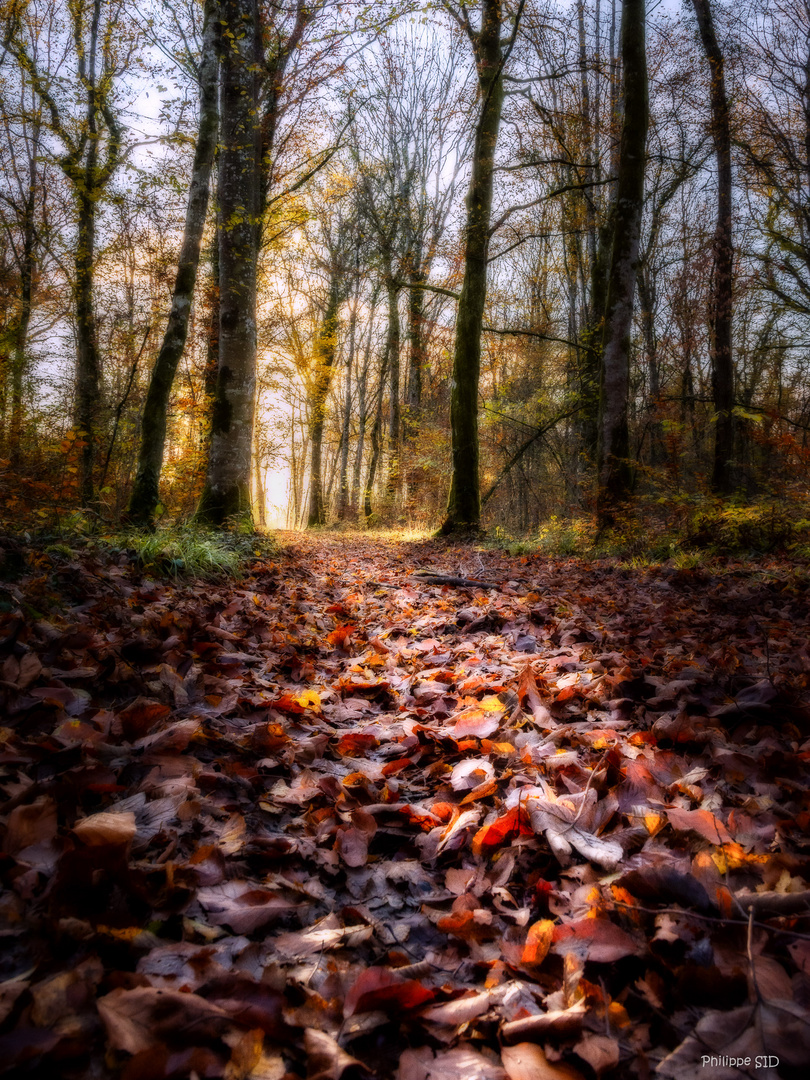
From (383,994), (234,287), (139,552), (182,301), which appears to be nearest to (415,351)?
(234,287)

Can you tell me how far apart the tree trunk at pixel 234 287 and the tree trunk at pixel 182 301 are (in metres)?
0.30

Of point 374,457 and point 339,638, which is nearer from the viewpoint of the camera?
point 339,638

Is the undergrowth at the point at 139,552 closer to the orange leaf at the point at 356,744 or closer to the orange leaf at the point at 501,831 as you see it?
the orange leaf at the point at 356,744

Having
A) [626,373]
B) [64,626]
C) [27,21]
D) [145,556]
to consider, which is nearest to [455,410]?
[626,373]

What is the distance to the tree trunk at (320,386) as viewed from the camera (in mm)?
18688

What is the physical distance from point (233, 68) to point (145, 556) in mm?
6929

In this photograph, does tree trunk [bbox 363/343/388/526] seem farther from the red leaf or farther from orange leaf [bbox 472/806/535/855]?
the red leaf

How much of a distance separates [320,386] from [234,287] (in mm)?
13129

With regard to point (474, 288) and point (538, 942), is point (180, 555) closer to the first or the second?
point (538, 942)

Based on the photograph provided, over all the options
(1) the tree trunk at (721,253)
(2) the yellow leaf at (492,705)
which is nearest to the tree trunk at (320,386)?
(1) the tree trunk at (721,253)

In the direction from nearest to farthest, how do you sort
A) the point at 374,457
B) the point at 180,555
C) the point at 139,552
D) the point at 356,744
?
the point at 356,744, the point at 139,552, the point at 180,555, the point at 374,457

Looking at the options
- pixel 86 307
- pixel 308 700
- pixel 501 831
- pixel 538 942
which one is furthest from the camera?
pixel 86 307

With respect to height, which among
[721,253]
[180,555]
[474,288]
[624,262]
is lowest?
[180,555]

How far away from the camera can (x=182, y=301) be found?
274 inches
